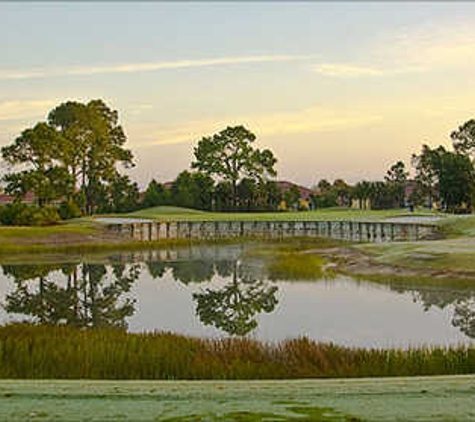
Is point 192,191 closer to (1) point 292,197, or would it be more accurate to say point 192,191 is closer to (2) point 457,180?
(1) point 292,197

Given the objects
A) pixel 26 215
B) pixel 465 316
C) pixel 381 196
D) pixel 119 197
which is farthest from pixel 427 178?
pixel 465 316

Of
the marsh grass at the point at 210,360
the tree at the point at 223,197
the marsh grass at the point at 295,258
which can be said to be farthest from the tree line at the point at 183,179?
the marsh grass at the point at 210,360

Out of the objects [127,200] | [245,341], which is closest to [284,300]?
[245,341]

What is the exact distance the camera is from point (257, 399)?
20.1 feet

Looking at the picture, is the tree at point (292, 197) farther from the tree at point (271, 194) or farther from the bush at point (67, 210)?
the bush at point (67, 210)

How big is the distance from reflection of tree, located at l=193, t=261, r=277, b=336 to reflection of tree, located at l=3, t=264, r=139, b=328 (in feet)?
6.63

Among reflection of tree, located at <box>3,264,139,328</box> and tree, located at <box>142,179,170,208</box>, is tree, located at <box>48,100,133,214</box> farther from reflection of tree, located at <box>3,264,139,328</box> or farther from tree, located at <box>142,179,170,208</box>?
reflection of tree, located at <box>3,264,139,328</box>

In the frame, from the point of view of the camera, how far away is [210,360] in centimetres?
913

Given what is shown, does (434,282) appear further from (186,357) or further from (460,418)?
(460,418)

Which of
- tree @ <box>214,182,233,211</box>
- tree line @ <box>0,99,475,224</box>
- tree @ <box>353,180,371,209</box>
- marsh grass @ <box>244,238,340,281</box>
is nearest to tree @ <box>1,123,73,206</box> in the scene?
tree line @ <box>0,99,475,224</box>

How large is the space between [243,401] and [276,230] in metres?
44.5

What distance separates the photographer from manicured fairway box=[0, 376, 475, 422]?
5.38 meters

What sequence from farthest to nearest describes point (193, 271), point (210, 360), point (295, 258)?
point (295, 258), point (193, 271), point (210, 360)

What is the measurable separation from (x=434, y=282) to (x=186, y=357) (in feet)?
39.0
